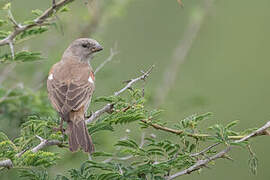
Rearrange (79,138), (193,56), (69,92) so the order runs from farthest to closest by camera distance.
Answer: (193,56), (69,92), (79,138)

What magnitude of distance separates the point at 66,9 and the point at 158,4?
7.06 meters

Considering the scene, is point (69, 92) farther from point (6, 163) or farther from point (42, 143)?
point (6, 163)

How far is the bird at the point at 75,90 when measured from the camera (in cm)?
464

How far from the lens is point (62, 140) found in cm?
464

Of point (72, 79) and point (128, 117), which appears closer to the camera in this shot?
point (128, 117)

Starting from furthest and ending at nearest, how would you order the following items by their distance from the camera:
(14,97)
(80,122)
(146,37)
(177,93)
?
1. (146,37)
2. (177,93)
3. (14,97)
4. (80,122)

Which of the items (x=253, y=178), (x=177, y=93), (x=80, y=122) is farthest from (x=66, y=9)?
(x=253, y=178)

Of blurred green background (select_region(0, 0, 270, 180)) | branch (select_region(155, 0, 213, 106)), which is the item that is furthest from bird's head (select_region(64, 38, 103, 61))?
branch (select_region(155, 0, 213, 106))

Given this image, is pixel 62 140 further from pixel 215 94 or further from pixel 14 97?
pixel 215 94

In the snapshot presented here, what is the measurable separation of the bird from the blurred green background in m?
0.63

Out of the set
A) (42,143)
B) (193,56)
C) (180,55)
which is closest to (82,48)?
(180,55)

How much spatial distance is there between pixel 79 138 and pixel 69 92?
116cm

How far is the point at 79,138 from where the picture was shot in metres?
4.50

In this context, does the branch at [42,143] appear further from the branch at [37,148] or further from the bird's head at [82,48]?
the bird's head at [82,48]
